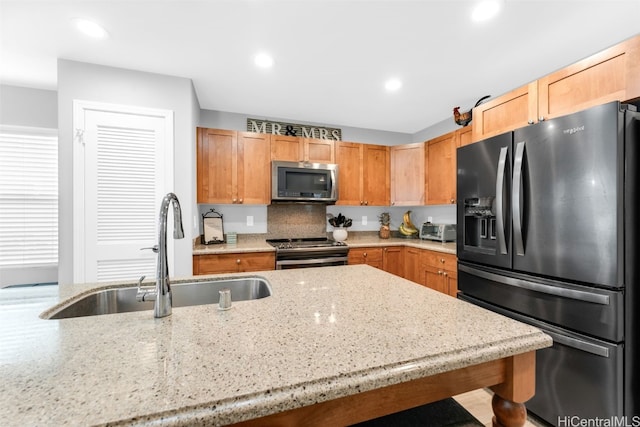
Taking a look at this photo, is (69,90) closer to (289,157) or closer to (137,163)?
(137,163)

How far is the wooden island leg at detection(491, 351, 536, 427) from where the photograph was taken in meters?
0.79

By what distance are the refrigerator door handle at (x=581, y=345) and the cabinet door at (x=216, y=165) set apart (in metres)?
3.00

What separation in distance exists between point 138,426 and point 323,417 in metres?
0.37

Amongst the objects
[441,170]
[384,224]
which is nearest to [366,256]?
[384,224]

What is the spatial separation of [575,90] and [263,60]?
2.26 meters

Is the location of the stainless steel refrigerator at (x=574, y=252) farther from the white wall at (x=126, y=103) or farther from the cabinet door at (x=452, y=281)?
the white wall at (x=126, y=103)

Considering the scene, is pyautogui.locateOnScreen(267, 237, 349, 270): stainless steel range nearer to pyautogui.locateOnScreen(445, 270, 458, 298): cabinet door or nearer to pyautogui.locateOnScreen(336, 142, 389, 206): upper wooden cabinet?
pyautogui.locateOnScreen(336, 142, 389, 206): upper wooden cabinet

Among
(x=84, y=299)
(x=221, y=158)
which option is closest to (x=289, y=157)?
(x=221, y=158)

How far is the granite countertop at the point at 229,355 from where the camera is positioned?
516 millimetres

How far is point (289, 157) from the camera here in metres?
3.34

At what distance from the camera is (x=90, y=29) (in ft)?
6.22

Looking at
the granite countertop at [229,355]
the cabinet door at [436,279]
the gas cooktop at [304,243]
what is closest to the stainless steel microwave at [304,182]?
the gas cooktop at [304,243]

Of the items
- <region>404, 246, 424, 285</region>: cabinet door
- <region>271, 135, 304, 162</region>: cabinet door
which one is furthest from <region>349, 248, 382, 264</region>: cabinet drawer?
<region>271, 135, 304, 162</region>: cabinet door

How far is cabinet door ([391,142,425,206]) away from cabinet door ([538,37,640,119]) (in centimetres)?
169
